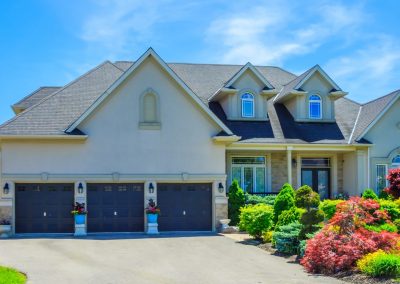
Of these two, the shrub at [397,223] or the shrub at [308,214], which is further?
the shrub at [397,223]

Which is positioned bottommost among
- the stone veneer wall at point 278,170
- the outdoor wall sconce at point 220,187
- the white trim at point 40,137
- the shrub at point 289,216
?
the shrub at point 289,216

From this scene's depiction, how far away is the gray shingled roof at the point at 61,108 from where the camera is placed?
23438 mm

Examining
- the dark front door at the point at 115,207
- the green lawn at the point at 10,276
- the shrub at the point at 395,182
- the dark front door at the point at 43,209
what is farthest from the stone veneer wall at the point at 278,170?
the green lawn at the point at 10,276

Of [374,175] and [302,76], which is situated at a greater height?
[302,76]

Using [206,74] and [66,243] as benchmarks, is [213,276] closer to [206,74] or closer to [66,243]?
[66,243]

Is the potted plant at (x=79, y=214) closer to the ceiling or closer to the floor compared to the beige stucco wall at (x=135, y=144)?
closer to the floor

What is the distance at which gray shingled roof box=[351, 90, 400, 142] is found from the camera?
27969 millimetres

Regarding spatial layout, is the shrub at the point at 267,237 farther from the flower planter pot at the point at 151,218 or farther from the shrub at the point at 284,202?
the flower planter pot at the point at 151,218

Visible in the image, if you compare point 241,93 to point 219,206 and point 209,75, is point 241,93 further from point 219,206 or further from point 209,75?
point 219,206

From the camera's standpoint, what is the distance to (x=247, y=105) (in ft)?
94.0

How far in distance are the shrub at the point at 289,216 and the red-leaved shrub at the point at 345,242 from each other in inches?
137

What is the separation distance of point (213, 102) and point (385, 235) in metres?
16.0

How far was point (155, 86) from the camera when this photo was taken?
24.6m

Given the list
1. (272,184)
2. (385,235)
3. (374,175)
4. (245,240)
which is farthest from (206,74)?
(385,235)
